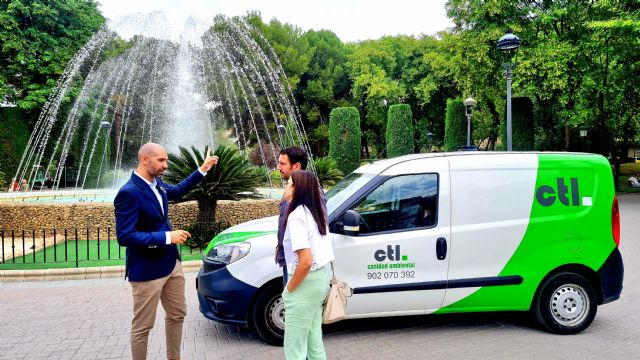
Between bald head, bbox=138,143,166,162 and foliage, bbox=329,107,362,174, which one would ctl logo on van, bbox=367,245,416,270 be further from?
foliage, bbox=329,107,362,174

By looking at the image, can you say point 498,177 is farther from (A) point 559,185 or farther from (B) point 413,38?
(B) point 413,38

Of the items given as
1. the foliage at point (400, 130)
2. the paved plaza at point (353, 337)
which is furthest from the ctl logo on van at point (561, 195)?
the foliage at point (400, 130)

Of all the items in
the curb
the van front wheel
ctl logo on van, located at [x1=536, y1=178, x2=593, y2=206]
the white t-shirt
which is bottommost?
the curb

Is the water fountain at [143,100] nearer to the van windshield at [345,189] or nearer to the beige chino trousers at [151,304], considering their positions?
the van windshield at [345,189]

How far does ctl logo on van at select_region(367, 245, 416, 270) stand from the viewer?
5191mm

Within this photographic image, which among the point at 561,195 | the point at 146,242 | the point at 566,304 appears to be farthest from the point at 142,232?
the point at 566,304

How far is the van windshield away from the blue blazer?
6.30 ft

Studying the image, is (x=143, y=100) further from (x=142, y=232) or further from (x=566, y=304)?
(x=566, y=304)

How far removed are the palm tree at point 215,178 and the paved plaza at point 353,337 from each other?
3.59 m

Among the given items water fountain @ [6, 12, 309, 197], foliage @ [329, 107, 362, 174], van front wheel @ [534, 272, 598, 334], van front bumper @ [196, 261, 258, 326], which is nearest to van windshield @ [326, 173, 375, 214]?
van front bumper @ [196, 261, 258, 326]

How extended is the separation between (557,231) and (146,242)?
4508mm

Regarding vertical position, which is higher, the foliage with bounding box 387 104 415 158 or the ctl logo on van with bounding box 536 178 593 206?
the foliage with bounding box 387 104 415 158

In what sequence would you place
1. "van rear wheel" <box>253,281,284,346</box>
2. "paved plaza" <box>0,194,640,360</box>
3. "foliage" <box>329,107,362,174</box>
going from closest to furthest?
"paved plaza" <box>0,194,640,360</box>
"van rear wheel" <box>253,281,284,346</box>
"foliage" <box>329,107,362,174</box>

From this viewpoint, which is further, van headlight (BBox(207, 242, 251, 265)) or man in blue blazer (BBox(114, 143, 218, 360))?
van headlight (BBox(207, 242, 251, 265))
